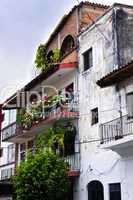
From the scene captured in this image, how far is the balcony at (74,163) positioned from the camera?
2423 cm

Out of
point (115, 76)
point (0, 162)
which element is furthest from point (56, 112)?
point (0, 162)

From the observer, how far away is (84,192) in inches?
933

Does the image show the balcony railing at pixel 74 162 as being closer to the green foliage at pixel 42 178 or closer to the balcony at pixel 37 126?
the green foliage at pixel 42 178

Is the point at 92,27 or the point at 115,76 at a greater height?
the point at 92,27

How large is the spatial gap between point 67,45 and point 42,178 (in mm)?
9822

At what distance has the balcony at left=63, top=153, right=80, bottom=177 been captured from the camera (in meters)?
24.2

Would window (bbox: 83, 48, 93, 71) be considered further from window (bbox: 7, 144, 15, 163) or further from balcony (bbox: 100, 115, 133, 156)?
window (bbox: 7, 144, 15, 163)

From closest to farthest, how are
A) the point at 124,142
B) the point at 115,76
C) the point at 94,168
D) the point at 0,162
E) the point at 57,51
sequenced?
1. the point at 124,142
2. the point at 115,76
3. the point at 94,168
4. the point at 57,51
5. the point at 0,162

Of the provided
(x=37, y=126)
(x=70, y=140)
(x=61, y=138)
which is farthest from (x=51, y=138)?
(x=37, y=126)

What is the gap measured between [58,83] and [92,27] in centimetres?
499

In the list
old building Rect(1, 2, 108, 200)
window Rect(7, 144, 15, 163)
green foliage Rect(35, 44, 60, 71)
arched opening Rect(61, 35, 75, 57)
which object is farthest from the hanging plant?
window Rect(7, 144, 15, 163)

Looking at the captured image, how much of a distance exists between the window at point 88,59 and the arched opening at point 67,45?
7.36 ft

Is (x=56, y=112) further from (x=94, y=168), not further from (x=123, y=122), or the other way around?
(x=123, y=122)

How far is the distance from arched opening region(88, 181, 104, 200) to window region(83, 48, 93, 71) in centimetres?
635
